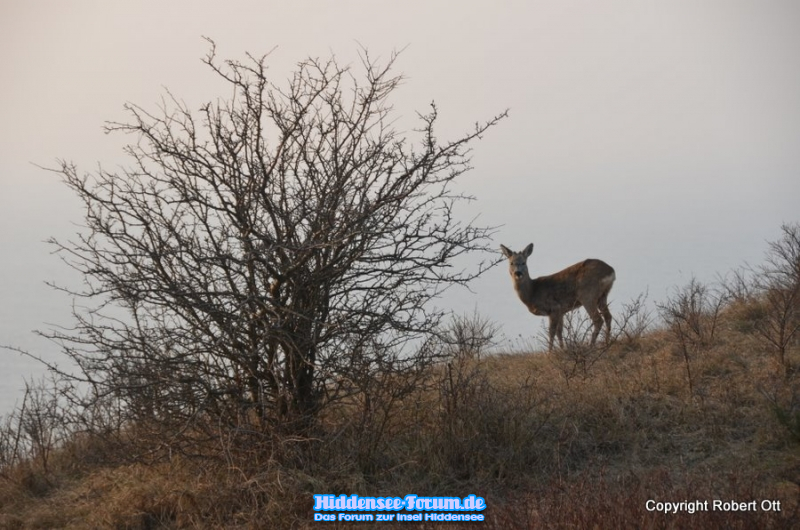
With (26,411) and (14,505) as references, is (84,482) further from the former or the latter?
(26,411)

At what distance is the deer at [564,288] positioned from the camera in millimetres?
14648

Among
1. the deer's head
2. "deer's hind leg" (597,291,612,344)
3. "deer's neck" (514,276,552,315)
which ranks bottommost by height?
"deer's hind leg" (597,291,612,344)

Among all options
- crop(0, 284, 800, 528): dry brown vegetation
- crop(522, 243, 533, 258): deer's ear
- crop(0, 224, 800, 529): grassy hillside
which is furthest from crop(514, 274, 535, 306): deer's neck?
crop(0, 284, 800, 528): dry brown vegetation

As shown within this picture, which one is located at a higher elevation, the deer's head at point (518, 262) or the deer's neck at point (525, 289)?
the deer's head at point (518, 262)

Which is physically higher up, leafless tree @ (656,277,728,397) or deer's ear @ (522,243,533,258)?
deer's ear @ (522,243,533,258)

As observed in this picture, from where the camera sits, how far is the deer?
14.6 m

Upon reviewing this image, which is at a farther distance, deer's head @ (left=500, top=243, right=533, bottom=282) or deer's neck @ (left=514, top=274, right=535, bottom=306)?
deer's neck @ (left=514, top=274, right=535, bottom=306)

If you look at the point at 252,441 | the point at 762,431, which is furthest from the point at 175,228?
the point at 762,431

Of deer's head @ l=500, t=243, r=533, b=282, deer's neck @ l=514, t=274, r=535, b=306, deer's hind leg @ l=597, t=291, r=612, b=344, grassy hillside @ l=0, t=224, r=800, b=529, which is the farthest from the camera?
deer's neck @ l=514, t=274, r=535, b=306

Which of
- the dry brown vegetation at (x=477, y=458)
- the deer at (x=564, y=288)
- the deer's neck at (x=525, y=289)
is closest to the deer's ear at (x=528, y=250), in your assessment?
the deer at (x=564, y=288)

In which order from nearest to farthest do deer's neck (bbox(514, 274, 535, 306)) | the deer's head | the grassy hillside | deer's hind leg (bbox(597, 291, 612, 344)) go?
the grassy hillside
deer's hind leg (bbox(597, 291, 612, 344))
the deer's head
deer's neck (bbox(514, 274, 535, 306))

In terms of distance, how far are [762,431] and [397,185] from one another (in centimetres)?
405

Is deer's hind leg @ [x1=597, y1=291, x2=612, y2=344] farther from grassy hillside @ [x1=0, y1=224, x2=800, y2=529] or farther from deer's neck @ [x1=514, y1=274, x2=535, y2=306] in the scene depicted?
grassy hillside @ [x1=0, y1=224, x2=800, y2=529]

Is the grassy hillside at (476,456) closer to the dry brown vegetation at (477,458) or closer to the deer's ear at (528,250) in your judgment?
the dry brown vegetation at (477,458)
